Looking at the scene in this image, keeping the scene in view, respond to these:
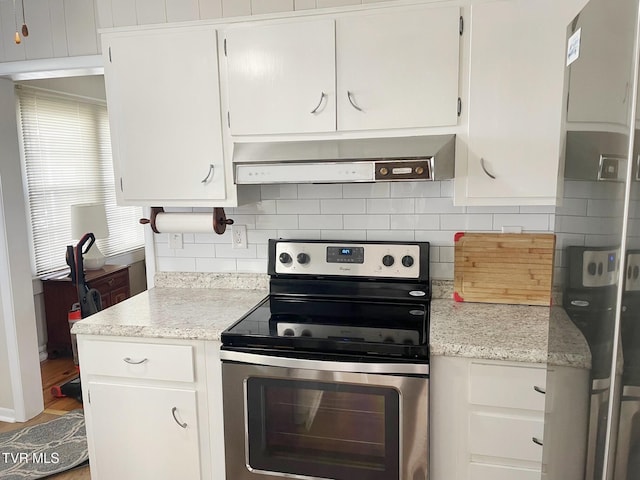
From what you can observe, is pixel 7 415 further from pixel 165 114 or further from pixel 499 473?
pixel 499 473

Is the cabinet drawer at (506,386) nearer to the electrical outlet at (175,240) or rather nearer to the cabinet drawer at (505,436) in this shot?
the cabinet drawer at (505,436)

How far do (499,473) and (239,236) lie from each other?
60.5 inches

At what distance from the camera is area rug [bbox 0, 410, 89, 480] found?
2709 millimetres

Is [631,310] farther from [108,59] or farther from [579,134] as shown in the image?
[108,59]

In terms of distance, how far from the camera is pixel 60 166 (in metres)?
4.50

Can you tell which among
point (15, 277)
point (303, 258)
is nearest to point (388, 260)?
point (303, 258)

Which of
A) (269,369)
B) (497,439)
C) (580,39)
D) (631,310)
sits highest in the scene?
(580,39)

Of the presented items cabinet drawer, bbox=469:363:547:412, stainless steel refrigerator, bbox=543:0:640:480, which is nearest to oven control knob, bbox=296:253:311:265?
cabinet drawer, bbox=469:363:547:412

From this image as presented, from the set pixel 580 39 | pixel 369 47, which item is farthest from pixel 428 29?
pixel 580 39

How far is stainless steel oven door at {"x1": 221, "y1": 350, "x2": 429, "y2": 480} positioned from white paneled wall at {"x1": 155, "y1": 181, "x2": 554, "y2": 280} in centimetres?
74

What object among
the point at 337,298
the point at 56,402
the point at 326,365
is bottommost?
the point at 56,402

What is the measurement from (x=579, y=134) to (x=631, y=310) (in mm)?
440

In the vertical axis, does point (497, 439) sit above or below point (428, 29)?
below

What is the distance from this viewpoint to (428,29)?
6.29 feet
